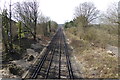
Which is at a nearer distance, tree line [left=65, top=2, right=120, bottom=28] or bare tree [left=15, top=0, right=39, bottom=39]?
tree line [left=65, top=2, right=120, bottom=28]

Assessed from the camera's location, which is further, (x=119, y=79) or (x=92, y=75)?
(x=92, y=75)

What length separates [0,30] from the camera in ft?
67.1

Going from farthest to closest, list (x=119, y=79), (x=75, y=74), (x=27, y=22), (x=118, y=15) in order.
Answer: (x=27, y=22), (x=118, y=15), (x=75, y=74), (x=119, y=79)

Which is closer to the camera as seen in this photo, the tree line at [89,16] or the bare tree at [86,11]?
the tree line at [89,16]

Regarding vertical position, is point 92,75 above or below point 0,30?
below

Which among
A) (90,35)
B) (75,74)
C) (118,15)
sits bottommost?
(75,74)

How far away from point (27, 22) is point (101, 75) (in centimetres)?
2779

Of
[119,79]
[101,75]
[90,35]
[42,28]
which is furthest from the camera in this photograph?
[42,28]

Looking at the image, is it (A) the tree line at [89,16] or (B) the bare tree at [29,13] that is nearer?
(A) the tree line at [89,16]

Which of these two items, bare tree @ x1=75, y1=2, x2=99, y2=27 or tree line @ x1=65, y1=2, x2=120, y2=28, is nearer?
tree line @ x1=65, y1=2, x2=120, y2=28

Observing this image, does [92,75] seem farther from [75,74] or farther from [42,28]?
[42,28]

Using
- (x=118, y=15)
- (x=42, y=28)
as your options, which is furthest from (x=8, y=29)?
(x=42, y=28)

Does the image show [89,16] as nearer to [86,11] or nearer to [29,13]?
[86,11]

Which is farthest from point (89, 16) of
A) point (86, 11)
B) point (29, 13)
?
point (29, 13)
